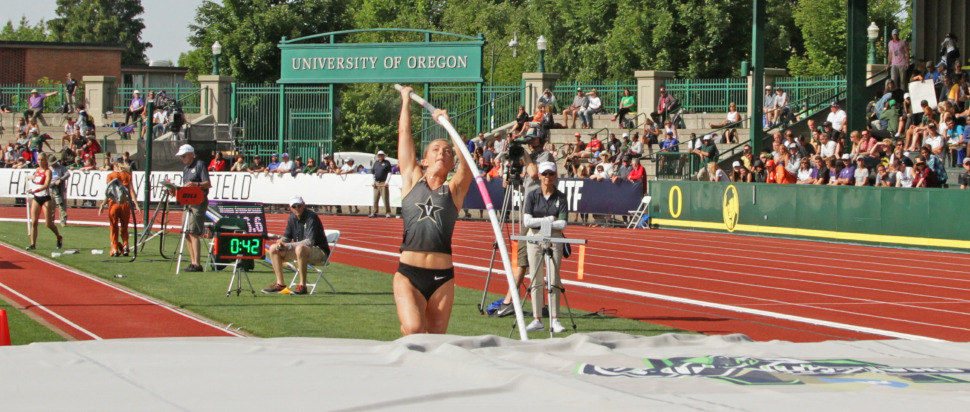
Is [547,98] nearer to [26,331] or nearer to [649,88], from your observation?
[649,88]

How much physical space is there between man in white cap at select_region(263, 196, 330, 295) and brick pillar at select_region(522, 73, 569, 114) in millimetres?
22273

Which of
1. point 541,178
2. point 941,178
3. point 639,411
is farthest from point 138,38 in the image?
point 639,411

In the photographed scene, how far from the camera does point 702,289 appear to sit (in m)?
15.8

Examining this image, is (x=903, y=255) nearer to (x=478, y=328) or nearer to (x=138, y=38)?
(x=478, y=328)

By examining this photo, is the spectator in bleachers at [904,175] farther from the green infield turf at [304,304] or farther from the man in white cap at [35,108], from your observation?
the man in white cap at [35,108]

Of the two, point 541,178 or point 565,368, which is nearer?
point 565,368

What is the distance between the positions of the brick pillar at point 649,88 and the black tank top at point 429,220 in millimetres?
27554

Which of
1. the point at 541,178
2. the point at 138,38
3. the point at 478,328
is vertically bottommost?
the point at 478,328

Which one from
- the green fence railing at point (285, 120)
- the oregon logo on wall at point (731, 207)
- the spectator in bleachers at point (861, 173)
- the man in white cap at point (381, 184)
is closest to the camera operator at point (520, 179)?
the spectator in bleachers at point (861, 173)

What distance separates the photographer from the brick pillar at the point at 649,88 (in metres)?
34.9

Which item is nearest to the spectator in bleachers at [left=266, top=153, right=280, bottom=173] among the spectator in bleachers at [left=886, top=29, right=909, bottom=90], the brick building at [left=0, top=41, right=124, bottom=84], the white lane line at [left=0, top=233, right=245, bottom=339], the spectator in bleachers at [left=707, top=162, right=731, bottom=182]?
the spectator in bleachers at [left=707, top=162, right=731, bottom=182]

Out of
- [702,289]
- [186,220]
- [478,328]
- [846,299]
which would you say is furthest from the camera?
[186,220]

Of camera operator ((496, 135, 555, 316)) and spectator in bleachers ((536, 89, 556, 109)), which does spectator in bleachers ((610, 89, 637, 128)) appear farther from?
camera operator ((496, 135, 555, 316))

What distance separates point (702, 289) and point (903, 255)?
7.14m
